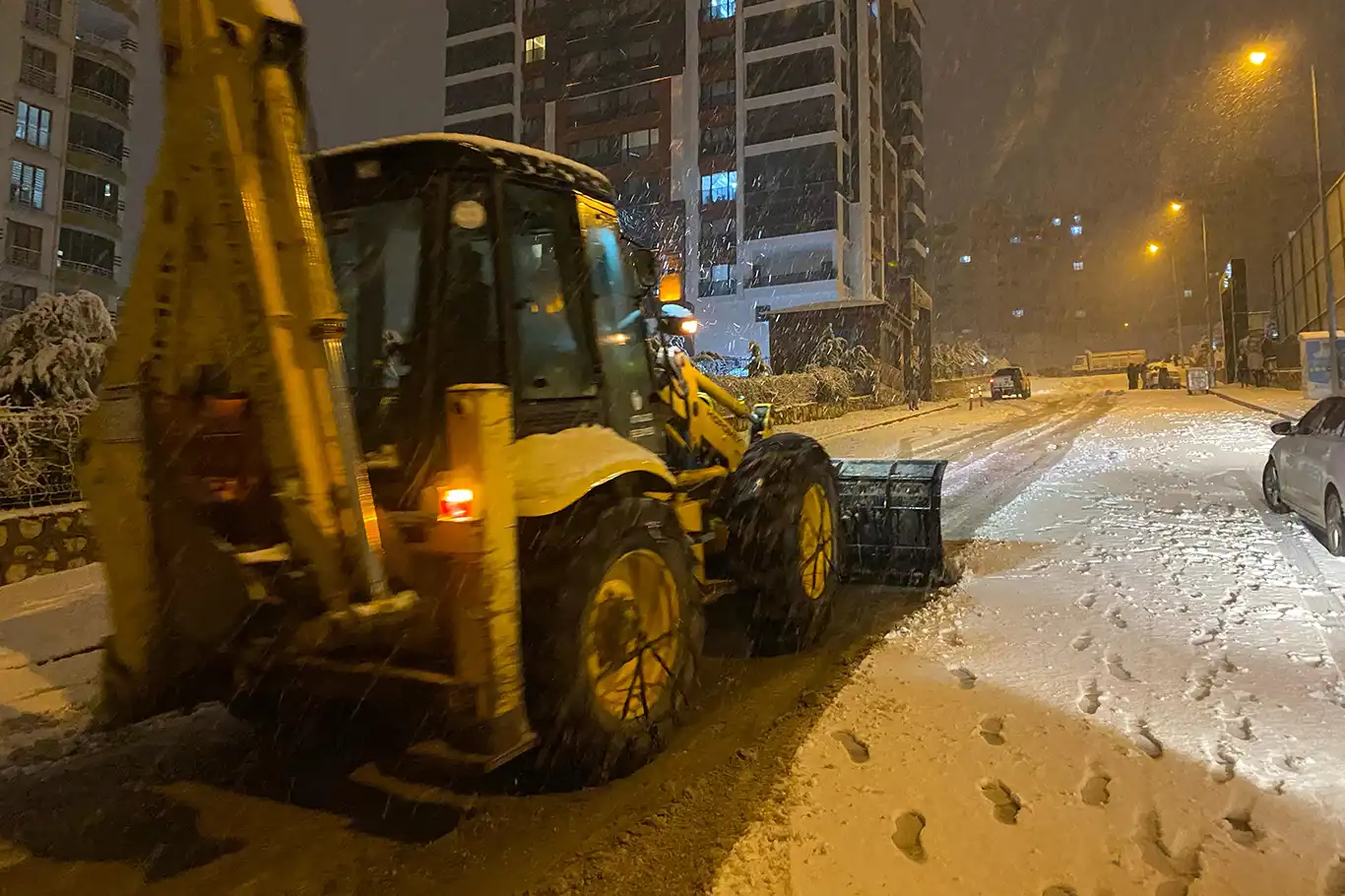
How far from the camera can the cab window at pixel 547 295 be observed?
3.86 meters

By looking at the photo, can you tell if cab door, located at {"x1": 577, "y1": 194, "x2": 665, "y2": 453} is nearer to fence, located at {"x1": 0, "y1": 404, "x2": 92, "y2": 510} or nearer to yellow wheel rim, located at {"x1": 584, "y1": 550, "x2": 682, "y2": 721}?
yellow wheel rim, located at {"x1": 584, "y1": 550, "x2": 682, "y2": 721}

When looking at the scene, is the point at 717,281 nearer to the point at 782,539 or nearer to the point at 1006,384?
the point at 1006,384

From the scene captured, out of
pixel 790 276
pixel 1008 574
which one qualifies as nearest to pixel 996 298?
pixel 790 276

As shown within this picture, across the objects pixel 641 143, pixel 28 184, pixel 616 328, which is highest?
pixel 641 143

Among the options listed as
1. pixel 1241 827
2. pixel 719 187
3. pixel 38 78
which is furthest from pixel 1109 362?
pixel 1241 827

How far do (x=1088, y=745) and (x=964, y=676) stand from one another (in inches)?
38.9

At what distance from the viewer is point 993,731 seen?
4.27 m

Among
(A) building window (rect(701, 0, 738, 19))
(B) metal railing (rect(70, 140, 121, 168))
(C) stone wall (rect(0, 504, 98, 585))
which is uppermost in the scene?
(A) building window (rect(701, 0, 738, 19))

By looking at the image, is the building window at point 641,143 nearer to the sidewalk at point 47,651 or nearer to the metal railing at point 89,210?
the metal railing at point 89,210

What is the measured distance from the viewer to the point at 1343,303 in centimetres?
3919

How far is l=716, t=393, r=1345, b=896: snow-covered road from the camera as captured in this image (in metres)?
3.11

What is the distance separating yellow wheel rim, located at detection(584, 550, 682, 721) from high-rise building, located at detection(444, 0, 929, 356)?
45.8m

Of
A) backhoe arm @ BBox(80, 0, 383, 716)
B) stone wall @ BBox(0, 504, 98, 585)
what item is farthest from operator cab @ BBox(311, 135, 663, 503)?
stone wall @ BBox(0, 504, 98, 585)

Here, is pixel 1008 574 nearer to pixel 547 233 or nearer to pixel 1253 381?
pixel 547 233
